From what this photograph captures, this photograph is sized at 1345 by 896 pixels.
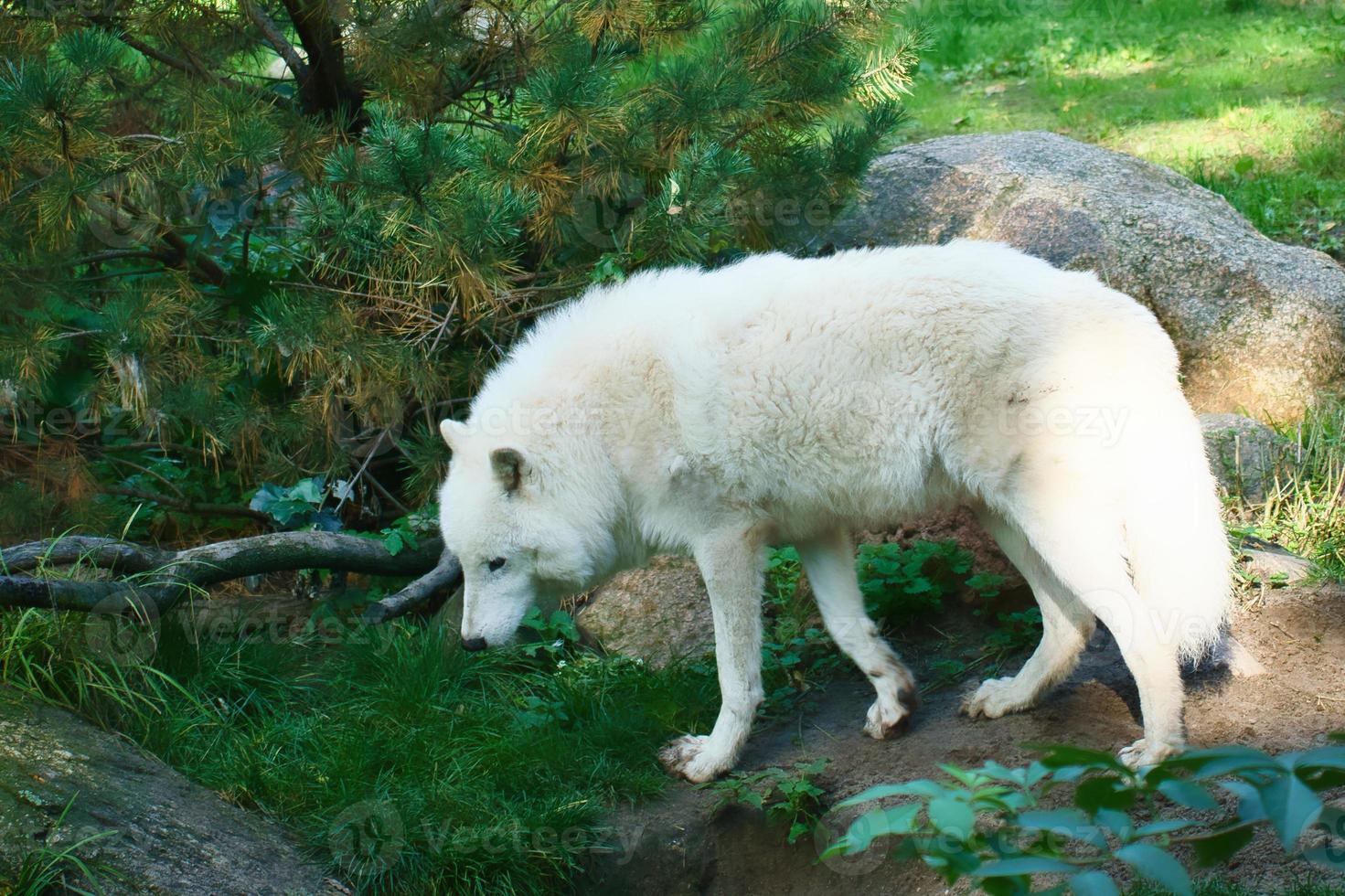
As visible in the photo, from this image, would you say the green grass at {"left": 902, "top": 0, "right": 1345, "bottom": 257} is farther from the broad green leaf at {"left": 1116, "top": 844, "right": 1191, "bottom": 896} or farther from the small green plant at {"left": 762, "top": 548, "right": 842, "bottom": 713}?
the broad green leaf at {"left": 1116, "top": 844, "right": 1191, "bottom": 896}

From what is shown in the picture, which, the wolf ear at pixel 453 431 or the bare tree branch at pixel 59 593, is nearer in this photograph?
the bare tree branch at pixel 59 593

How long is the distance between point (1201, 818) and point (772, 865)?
1.43 metres

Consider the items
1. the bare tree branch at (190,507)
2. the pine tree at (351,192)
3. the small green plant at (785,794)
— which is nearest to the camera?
the small green plant at (785,794)

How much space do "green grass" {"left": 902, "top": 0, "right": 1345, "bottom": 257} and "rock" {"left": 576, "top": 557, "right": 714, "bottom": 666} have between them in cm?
485

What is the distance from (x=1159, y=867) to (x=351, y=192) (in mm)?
4349

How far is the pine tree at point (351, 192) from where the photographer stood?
4789 mm

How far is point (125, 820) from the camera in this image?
3.52 metres

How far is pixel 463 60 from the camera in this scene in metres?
5.88

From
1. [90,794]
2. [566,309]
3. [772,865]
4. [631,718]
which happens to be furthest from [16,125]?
[772,865]

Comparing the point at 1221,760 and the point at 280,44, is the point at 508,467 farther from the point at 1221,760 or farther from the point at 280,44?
the point at 1221,760

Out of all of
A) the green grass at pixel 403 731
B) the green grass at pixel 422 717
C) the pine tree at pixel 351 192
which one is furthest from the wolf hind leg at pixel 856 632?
the pine tree at pixel 351 192

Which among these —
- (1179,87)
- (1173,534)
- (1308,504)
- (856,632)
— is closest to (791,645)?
(856,632)

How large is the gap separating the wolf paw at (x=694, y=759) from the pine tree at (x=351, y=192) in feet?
6.86

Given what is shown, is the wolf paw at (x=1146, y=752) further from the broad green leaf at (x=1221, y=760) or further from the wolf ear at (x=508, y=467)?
the broad green leaf at (x=1221, y=760)
